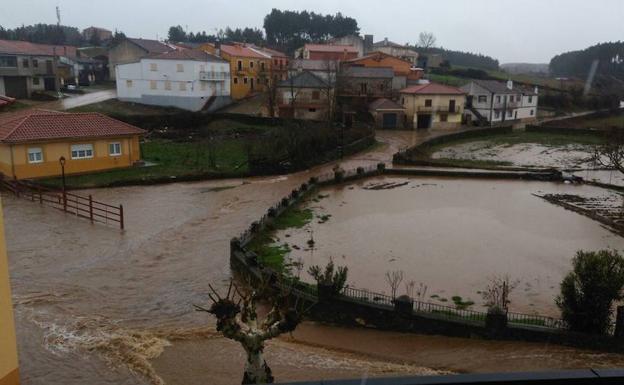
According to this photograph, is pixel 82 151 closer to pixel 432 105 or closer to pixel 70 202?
pixel 70 202

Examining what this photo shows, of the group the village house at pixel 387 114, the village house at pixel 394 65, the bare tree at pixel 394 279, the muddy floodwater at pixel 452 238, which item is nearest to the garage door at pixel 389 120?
the village house at pixel 387 114

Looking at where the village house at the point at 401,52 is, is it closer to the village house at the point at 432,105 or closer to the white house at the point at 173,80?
the village house at the point at 432,105

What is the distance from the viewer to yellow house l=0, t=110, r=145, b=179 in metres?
30.1

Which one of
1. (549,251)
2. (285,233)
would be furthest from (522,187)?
(285,233)

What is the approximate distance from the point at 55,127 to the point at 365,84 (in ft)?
119

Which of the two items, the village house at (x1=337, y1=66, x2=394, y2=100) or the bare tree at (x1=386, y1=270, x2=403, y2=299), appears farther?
the village house at (x1=337, y1=66, x2=394, y2=100)

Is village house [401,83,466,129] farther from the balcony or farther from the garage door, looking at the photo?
the balcony

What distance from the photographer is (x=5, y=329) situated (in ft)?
26.0

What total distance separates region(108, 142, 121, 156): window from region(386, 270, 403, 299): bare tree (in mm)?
22954

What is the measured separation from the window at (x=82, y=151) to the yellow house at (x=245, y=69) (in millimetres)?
30745

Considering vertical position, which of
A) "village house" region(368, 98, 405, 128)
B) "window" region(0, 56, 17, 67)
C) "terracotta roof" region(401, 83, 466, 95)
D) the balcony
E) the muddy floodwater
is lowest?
the muddy floodwater

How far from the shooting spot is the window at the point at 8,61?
189ft

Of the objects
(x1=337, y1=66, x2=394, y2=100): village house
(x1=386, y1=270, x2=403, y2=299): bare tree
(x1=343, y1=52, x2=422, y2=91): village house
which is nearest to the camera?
(x1=386, y1=270, x2=403, y2=299): bare tree

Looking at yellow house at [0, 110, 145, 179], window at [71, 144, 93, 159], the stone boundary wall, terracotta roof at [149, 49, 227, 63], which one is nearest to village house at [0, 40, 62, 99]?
terracotta roof at [149, 49, 227, 63]
